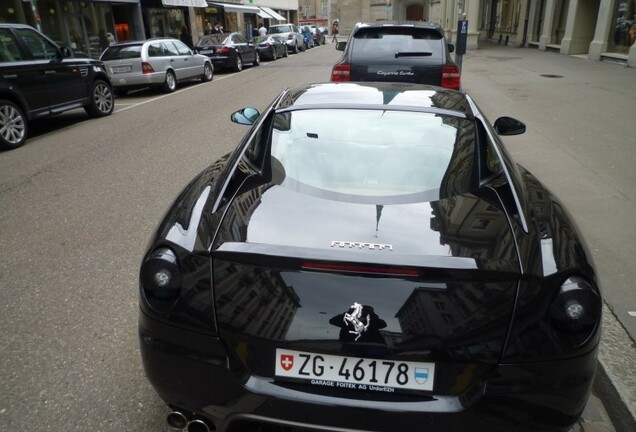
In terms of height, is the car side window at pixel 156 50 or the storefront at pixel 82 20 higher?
the storefront at pixel 82 20

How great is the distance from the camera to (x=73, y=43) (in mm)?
20312

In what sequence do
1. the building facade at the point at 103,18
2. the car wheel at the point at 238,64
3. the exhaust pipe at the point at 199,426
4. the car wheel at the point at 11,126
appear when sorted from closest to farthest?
1. the exhaust pipe at the point at 199,426
2. the car wheel at the point at 11,126
3. the building facade at the point at 103,18
4. the car wheel at the point at 238,64

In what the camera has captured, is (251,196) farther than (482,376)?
Yes

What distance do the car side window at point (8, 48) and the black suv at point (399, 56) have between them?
18.5ft

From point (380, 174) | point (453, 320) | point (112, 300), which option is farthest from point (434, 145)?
point (112, 300)

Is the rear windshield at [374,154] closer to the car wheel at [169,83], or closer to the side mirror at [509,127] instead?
the side mirror at [509,127]

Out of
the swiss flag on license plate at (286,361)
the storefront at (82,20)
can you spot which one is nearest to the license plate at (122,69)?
the storefront at (82,20)

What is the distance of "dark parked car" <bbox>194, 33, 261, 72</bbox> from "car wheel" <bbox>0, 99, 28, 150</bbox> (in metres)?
12.3

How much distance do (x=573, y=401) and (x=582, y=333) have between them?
0.26 meters

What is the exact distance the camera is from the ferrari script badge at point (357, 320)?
5.73 ft

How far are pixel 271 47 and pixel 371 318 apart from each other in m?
26.7

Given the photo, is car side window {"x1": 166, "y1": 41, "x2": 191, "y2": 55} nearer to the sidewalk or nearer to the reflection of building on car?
the reflection of building on car

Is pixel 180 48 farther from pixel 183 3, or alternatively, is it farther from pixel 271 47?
pixel 271 47

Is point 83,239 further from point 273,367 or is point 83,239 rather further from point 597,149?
point 597,149
